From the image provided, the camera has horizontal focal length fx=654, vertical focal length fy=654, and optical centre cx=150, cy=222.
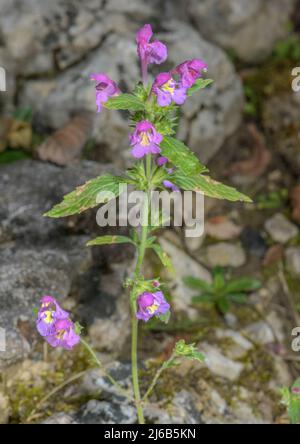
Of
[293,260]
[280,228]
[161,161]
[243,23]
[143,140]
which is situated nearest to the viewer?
[143,140]

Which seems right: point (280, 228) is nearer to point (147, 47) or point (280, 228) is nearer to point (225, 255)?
point (225, 255)

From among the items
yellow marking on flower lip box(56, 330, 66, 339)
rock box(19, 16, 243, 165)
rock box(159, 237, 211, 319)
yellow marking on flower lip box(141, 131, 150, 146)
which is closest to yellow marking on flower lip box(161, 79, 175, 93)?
yellow marking on flower lip box(141, 131, 150, 146)

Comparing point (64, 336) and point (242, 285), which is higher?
point (242, 285)

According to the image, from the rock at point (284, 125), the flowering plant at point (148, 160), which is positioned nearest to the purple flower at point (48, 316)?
the flowering plant at point (148, 160)

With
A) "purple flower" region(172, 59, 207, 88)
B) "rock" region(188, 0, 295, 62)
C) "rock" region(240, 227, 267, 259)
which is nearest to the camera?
"purple flower" region(172, 59, 207, 88)

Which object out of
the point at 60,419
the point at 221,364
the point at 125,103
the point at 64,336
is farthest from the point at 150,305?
the point at 221,364

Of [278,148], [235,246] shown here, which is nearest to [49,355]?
[235,246]

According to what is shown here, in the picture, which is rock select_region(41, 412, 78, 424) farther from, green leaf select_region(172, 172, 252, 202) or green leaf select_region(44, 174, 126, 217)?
green leaf select_region(172, 172, 252, 202)
